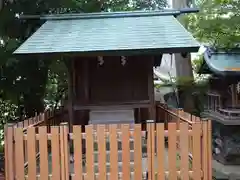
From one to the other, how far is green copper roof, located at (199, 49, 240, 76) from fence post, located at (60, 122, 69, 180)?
7.32 metres

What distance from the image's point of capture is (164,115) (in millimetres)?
10000

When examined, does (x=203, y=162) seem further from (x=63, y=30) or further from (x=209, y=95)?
(x=209, y=95)

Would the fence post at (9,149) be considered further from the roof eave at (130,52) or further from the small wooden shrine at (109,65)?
the small wooden shrine at (109,65)

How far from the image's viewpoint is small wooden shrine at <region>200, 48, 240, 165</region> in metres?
11.9

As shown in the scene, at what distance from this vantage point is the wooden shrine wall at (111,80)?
9094mm

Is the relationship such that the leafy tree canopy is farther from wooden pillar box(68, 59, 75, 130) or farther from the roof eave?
the roof eave

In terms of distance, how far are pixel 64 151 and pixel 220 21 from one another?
8.35 metres

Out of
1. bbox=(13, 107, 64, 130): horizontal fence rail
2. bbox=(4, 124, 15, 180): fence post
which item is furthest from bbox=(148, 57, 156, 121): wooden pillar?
bbox=(4, 124, 15, 180): fence post

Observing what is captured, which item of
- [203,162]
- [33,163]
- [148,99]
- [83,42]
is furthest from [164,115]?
[33,163]

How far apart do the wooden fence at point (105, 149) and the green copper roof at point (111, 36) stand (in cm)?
243

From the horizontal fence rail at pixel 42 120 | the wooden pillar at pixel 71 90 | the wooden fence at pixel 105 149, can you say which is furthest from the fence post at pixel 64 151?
the wooden pillar at pixel 71 90

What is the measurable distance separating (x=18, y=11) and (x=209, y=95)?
781 cm

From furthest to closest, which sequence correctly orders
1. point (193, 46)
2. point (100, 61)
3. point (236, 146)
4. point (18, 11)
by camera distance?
point (236, 146) < point (18, 11) < point (100, 61) < point (193, 46)

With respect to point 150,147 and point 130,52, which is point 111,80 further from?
point 150,147
